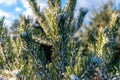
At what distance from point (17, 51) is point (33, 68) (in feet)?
0.62

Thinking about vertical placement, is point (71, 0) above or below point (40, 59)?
above

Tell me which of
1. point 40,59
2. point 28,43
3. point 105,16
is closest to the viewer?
point 28,43

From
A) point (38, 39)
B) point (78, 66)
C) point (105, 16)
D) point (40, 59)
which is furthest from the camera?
point (105, 16)

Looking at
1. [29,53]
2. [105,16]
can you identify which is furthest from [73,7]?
[105,16]

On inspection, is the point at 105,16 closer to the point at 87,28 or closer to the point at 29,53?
the point at 87,28

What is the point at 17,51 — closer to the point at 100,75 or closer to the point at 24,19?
the point at 24,19

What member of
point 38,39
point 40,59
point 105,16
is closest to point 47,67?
point 40,59

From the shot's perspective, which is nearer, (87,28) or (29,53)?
(29,53)

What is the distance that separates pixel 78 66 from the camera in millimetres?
1813

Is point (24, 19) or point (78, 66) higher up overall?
point (24, 19)

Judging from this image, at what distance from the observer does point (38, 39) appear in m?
3.06

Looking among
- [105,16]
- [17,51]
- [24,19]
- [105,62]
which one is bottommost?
[105,62]

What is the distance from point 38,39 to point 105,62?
3.04ft

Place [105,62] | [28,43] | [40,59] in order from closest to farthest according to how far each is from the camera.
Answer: [28,43] → [40,59] → [105,62]
